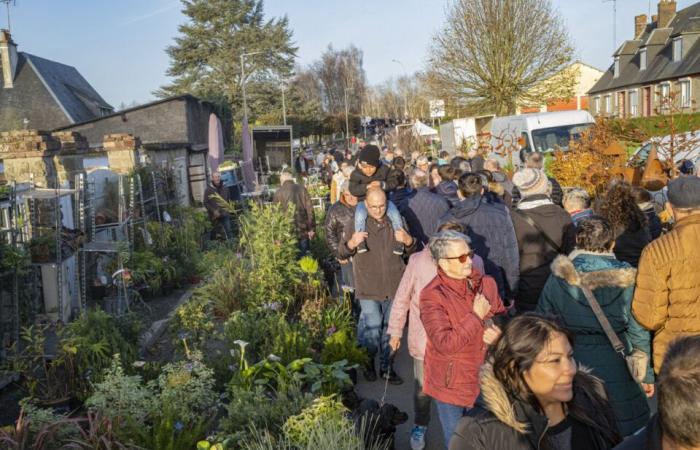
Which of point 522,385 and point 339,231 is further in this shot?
point 339,231

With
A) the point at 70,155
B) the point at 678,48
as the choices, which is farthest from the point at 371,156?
the point at 678,48

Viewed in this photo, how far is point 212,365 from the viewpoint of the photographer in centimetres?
546

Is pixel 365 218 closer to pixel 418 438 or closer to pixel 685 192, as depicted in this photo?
pixel 418 438

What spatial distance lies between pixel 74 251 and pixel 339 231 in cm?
352

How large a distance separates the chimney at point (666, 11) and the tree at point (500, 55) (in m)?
16.9

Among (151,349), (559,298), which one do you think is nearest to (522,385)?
(559,298)

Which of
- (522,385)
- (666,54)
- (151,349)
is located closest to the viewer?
(522,385)

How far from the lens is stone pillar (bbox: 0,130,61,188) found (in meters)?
8.93

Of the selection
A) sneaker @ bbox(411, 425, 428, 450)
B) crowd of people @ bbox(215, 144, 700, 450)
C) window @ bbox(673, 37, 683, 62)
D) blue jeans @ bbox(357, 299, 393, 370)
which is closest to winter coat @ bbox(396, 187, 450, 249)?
crowd of people @ bbox(215, 144, 700, 450)

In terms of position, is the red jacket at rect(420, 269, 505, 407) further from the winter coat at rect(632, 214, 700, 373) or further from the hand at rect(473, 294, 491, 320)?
the winter coat at rect(632, 214, 700, 373)

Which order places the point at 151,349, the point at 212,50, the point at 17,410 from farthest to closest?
the point at 212,50
the point at 151,349
the point at 17,410

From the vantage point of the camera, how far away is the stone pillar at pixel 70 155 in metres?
10.6

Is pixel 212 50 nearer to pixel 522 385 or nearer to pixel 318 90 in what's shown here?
pixel 318 90

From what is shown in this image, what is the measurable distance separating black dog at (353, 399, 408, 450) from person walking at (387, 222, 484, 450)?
154mm
